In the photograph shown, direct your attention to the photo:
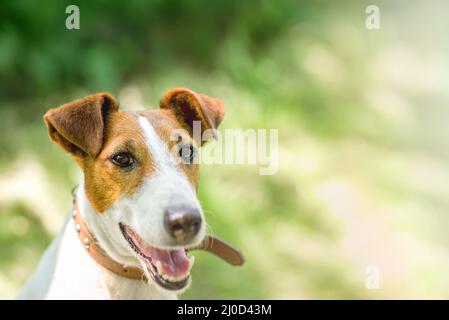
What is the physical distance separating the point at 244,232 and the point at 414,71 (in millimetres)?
2875

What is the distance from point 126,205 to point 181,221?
0.87 ft

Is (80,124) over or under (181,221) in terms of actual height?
over

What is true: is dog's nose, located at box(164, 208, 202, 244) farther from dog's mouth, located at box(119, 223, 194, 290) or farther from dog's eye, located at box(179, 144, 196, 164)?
dog's eye, located at box(179, 144, 196, 164)

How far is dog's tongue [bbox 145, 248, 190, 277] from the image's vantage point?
2.62 metres

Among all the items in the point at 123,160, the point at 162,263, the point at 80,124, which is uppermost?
the point at 80,124

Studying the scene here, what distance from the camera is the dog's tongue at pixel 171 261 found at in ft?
8.61

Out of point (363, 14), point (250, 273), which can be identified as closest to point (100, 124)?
point (250, 273)

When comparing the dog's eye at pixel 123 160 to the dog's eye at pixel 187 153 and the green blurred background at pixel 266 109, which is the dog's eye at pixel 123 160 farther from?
the green blurred background at pixel 266 109

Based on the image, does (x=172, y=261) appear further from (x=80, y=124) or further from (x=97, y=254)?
(x=80, y=124)

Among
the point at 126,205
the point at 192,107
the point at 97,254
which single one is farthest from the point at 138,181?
the point at 192,107

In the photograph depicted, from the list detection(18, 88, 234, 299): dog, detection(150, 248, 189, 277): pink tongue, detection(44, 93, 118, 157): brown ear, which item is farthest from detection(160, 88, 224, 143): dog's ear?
detection(150, 248, 189, 277): pink tongue

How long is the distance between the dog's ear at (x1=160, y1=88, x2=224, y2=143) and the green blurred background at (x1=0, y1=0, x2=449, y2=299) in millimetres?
A: 1991

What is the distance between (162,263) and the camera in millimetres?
2631

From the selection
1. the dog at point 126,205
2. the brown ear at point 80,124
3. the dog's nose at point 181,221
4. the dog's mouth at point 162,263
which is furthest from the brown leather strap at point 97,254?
the dog's nose at point 181,221
